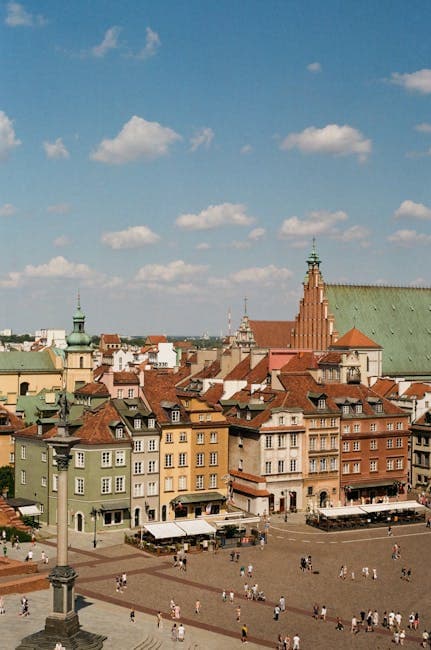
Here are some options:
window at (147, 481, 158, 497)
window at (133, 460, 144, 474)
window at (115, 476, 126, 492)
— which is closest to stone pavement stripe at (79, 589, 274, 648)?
window at (115, 476, 126, 492)

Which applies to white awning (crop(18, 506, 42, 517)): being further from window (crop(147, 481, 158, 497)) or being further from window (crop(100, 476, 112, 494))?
window (crop(147, 481, 158, 497))

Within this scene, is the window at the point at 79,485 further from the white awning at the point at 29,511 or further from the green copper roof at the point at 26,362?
the green copper roof at the point at 26,362

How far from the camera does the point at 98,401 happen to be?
302 feet

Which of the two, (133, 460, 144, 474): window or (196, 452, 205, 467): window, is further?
(196, 452, 205, 467): window

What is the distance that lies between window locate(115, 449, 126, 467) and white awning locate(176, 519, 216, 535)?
882 centimetres

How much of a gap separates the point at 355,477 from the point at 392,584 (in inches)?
1164

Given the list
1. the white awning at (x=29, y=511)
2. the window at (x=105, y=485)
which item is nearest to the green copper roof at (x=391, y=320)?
the window at (x=105, y=485)

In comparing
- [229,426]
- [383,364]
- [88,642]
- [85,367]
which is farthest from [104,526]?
[383,364]

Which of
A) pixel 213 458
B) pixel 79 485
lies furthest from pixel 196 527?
pixel 213 458

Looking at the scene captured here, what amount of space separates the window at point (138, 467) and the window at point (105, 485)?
2.83 m

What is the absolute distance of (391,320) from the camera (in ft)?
429

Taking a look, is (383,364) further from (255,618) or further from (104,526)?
(255,618)

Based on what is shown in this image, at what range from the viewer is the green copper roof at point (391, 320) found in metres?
128

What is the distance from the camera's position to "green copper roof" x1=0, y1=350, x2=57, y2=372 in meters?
144
